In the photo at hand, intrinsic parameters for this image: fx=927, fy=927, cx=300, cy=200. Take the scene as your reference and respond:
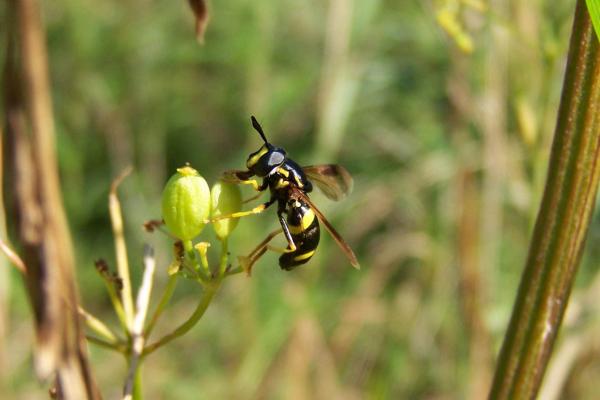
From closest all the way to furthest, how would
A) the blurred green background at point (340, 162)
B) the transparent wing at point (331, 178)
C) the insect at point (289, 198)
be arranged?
the insect at point (289, 198)
the transparent wing at point (331, 178)
the blurred green background at point (340, 162)

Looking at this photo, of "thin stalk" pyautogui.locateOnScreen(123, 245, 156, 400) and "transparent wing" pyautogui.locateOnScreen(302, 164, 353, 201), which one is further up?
"transparent wing" pyautogui.locateOnScreen(302, 164, 353, 201)

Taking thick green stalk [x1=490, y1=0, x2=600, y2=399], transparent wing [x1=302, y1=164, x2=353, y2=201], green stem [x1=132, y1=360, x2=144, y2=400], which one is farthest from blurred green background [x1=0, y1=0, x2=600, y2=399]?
green stem [x1=132, y1=360, x2=144, y2=400]

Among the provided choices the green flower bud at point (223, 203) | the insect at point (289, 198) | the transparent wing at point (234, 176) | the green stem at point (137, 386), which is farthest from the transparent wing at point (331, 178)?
the green stem at point (137, 386)

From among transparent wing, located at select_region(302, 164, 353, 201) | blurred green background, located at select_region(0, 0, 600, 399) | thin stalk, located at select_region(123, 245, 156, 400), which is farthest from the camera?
blurred green background, located at select_region(0, 0, 600, 399)

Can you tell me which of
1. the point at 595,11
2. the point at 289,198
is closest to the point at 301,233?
the point at 289,198

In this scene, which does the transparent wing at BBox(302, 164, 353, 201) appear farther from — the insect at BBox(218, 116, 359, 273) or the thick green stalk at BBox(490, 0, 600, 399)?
the thick green stalk at BBox(490, 0, 600, 399)

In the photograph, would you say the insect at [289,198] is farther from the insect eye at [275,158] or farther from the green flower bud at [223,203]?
the green flower bud at [223,203]

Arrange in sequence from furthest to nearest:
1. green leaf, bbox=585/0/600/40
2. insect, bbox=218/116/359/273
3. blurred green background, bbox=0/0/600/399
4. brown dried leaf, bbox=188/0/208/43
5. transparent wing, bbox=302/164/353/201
Result: blurred green background, bbox=0/0/600/399 < transparent wing, bbox=302/164/353/201 < insect, bbox=218/116/359/273 < brown dried leaf, bbox=188/0/208/43 < green leaf, bbox=585/0/600/40

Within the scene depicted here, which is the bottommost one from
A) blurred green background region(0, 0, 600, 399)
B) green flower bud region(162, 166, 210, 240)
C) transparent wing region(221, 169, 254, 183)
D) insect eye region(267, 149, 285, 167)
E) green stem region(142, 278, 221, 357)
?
green stem region(142, 278, 221, 357)
